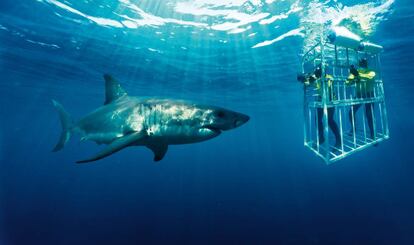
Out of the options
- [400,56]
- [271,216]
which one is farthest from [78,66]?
[400,56]

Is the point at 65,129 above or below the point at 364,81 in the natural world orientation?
below

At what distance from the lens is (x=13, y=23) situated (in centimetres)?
1485

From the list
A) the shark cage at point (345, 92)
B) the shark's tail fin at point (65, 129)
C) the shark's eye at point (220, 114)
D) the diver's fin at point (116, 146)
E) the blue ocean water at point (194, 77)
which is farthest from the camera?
the blue ocean water at point (194, 77)

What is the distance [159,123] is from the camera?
4.72 meters

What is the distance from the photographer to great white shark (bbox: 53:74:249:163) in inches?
168

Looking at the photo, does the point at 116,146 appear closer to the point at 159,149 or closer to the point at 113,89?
the point at 159,149

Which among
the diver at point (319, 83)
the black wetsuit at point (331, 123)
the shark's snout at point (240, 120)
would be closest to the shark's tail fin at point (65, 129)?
the shark's snout at point (240, 120)

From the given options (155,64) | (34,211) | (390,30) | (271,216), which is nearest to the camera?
(390,30)

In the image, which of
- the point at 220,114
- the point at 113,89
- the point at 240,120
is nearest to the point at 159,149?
the point at 220,114

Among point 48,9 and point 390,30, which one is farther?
point 390,30

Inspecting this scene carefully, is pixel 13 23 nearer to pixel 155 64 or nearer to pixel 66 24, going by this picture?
pixel 66 24

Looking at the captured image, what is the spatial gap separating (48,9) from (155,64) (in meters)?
9.43

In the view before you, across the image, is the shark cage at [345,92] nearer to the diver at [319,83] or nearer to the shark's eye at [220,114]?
the diver at [319,83]

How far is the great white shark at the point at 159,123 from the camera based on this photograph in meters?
4.28
